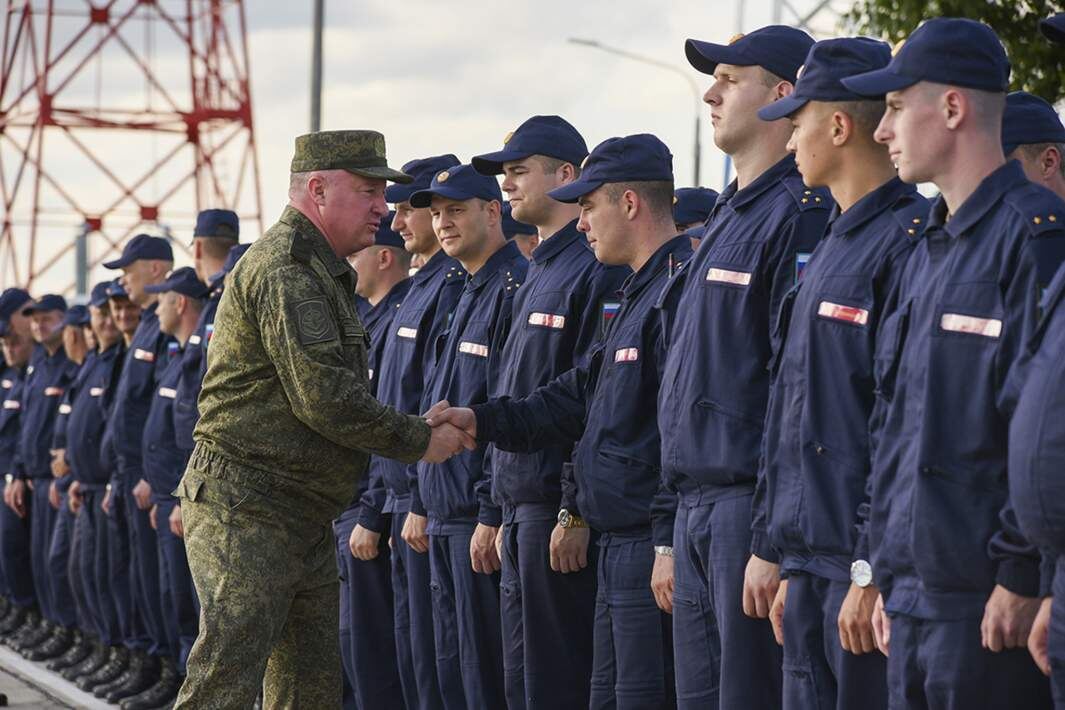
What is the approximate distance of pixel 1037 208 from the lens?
428cm

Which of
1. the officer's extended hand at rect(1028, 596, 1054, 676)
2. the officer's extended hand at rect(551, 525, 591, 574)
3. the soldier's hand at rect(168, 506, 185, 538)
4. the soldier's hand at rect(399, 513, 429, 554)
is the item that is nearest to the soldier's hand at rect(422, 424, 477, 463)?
the officer's extended hand at rect(551, 525, 591, 574)

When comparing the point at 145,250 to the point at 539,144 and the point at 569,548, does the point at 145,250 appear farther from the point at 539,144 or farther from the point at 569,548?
the point at 569,548

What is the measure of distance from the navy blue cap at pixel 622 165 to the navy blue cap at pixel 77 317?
286 inches

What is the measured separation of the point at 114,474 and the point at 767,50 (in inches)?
265

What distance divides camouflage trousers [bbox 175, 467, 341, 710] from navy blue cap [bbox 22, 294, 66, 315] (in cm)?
836

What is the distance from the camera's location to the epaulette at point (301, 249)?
246 inches

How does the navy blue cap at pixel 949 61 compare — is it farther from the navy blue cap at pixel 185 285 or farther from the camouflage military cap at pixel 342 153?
the navy blue cap at pixel 185 285

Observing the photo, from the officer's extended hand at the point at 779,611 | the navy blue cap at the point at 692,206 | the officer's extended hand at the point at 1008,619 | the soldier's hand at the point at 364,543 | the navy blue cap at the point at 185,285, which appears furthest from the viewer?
the navy blue cap at the point at 185,285

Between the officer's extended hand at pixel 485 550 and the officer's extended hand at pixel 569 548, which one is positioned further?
the officer's extended hand at pixel 485 550

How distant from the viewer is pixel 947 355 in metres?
4.32

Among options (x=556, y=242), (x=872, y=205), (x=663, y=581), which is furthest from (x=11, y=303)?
(x=872, y=205)

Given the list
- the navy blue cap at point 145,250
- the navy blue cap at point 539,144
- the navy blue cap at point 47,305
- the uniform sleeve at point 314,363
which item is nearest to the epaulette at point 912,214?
the uniform sleeve at point 314,363

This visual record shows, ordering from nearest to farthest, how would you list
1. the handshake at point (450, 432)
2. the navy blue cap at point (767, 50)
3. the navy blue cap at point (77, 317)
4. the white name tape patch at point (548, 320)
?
1. the navy blue cap at point (767, 50)
2. the handshake at point (450, 432)
3. the white name tape patch at point (548, 320)
4. the navy blue cap at point (77, 317)

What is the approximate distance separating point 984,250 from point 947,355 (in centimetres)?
27
